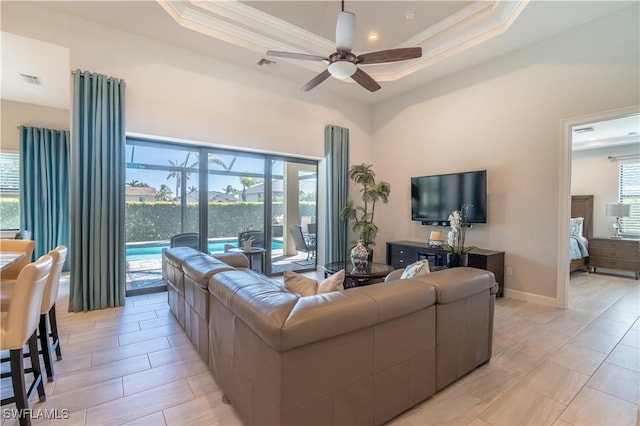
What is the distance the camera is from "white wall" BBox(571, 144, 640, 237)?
6.37 metres

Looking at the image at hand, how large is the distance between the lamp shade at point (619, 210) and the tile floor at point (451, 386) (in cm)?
367

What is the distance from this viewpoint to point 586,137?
6117mm

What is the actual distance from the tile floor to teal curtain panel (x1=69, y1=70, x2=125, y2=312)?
0.33 metres

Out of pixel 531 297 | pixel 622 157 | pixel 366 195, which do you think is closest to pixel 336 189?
pixel 366 195

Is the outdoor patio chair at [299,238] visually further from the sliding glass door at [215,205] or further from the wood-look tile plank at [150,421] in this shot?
the wood-look tile plank at [150,421]

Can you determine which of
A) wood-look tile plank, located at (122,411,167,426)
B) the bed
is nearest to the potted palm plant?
wood-look tile plank, located at (122,411,167,426)

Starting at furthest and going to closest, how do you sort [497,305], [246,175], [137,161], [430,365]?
1. [246,175]
2. [137,161]
3. [497,305]
4. [430,365]

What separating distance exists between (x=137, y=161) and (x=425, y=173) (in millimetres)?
4834

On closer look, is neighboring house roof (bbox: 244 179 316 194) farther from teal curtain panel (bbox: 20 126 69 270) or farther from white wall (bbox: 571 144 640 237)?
white wall (bbox: 571 144 640 237)

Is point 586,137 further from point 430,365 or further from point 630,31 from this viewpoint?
point 430,365

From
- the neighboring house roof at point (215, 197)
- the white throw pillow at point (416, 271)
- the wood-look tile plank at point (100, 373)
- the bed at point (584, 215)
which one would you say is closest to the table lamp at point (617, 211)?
the bed at point (584, 215)

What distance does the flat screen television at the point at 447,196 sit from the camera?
14.5 feet

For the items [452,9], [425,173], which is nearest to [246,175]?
[425,173]

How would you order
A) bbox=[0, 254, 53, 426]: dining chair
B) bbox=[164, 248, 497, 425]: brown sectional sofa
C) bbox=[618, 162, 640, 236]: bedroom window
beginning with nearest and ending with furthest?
bbox=[164, 248, 497, 425]: brown sectional sofa < bbox=[0, 254, 53, 426]: dining chair < bbox=[618, 162, 640, 236]: bedroom window
